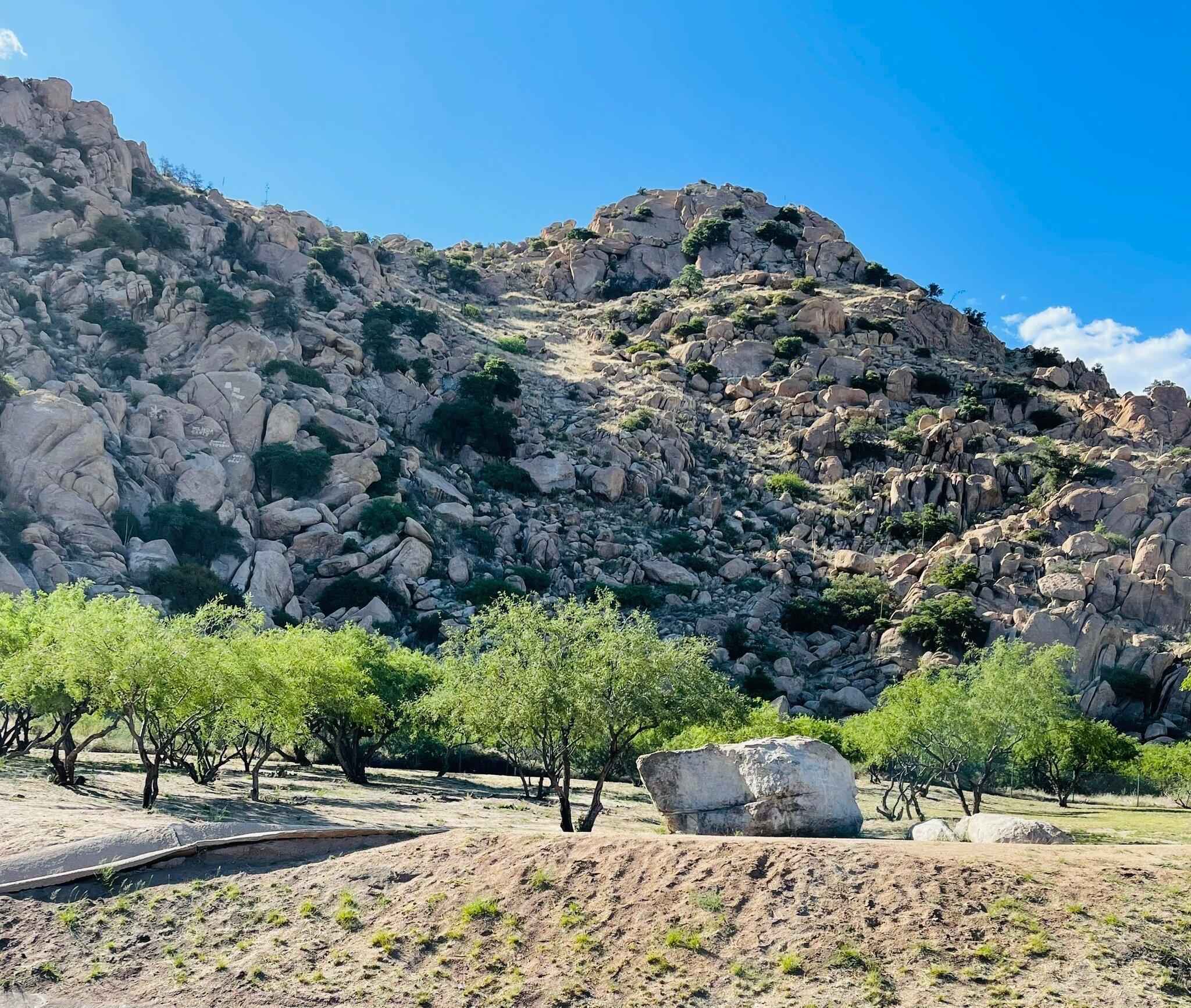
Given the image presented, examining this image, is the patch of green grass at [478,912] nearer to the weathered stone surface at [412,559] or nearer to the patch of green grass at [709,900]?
the patch of green grass at [709,900]

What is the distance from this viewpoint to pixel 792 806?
21859mm

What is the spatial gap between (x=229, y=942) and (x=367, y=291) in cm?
9117

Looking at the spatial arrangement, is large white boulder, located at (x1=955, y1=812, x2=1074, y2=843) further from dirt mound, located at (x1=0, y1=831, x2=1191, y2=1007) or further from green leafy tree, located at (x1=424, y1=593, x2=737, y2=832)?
green leafy tree, located at (x1=424, y1=593, x2=737, y2=832)

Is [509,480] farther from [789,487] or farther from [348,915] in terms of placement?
[348,915]

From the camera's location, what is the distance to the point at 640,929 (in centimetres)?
1625

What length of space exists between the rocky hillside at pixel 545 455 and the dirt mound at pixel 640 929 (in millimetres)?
28247

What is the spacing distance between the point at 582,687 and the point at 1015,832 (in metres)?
11.2

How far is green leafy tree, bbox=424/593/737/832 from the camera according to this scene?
24.7 metres

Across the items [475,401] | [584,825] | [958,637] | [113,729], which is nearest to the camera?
[584,825]

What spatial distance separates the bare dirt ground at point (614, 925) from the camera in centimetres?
1453

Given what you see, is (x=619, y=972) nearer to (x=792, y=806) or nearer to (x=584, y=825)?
(x=792, y=806)

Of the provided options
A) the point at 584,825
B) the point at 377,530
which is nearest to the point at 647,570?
the point at 377,530

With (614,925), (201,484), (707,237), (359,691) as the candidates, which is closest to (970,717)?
(359,691)

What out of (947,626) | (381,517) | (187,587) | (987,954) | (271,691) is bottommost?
(987,954)
